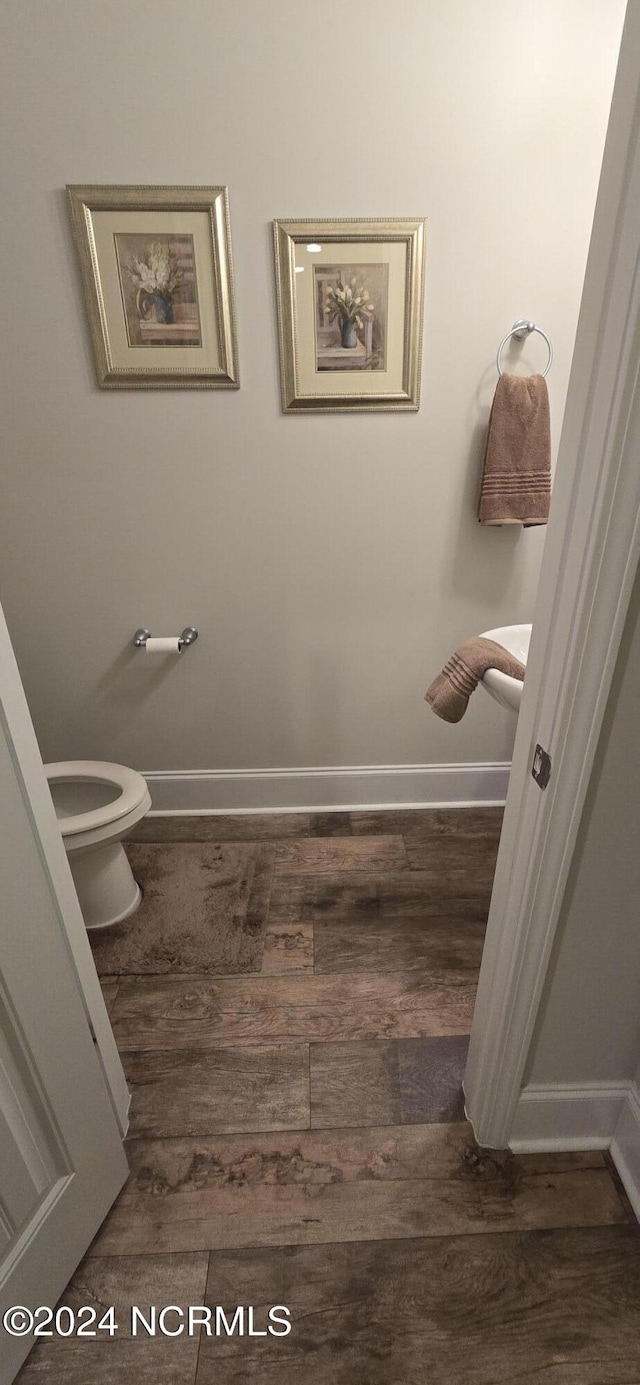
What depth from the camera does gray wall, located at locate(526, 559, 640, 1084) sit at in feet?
2.63

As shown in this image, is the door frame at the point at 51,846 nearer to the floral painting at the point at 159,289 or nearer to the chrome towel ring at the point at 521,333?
the floral painting at the point at 159,289

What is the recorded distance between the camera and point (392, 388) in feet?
5.41

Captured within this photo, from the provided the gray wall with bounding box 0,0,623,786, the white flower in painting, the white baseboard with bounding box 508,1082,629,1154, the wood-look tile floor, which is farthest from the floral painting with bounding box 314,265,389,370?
the white baseboard with bounding box 508,1082,629,1154

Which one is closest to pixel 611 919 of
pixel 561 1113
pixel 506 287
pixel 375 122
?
pixel 561 1113

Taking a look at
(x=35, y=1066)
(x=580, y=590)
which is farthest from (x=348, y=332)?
(x=35, y=1066)

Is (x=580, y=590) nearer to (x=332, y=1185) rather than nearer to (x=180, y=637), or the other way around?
(x=332, y=1185)

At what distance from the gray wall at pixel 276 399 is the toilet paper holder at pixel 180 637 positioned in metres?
0.03

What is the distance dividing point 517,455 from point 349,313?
23.1 inches

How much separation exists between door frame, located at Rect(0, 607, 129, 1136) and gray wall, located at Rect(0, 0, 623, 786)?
103 cm

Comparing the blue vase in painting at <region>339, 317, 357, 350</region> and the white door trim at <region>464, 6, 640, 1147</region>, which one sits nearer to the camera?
the white door trim at <region>464, 6, 640, 1147</region>

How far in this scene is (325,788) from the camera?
2.18 meters

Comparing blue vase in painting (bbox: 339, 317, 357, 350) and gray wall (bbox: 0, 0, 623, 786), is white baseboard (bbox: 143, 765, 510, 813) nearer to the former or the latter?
gray wall (bbox: 0, 0, 623, 786)

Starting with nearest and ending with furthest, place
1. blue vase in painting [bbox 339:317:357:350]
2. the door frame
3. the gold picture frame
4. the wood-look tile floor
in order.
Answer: the door frame → the wood-look tile floor → the gold picture frame → blue vase in painting [bbox 339:317:357:350]

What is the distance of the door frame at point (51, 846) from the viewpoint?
2.62 feet
